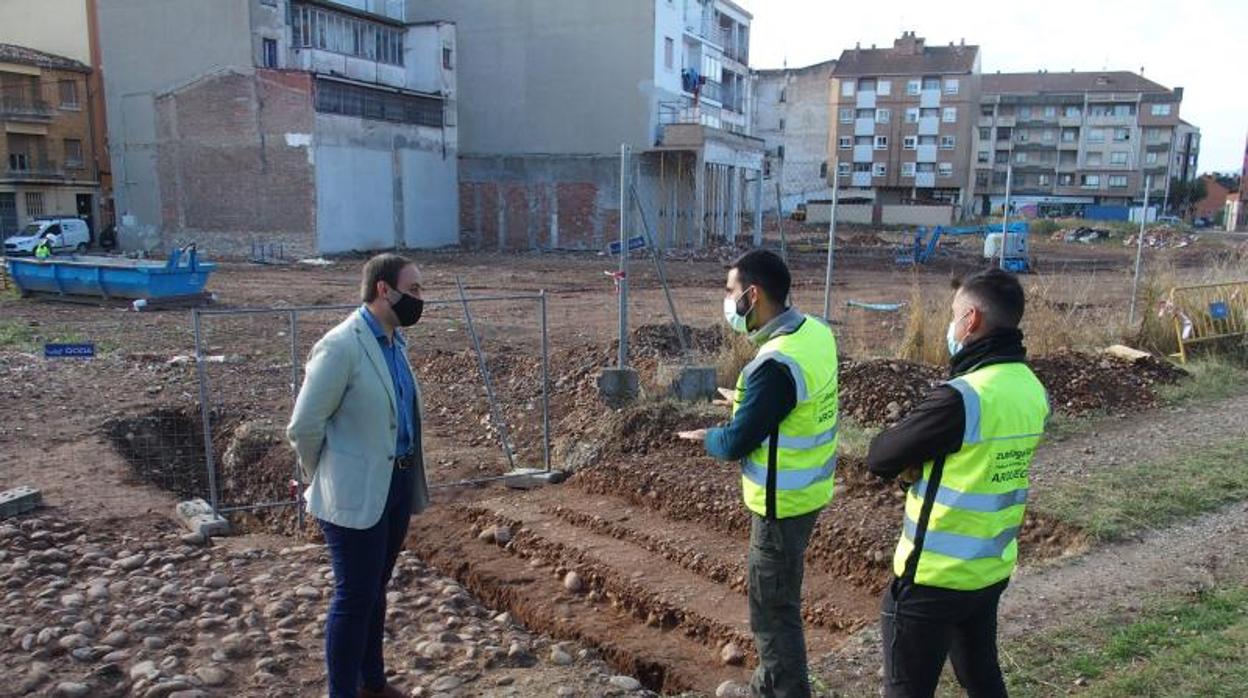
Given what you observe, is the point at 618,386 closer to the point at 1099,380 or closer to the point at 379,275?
the point at 379,275

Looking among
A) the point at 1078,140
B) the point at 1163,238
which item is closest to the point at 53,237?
the point at 1163,238

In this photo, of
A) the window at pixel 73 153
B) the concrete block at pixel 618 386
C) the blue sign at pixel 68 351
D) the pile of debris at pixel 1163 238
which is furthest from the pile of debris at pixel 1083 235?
the blue sign at pixel 68 351

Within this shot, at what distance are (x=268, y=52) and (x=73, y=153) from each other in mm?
18744

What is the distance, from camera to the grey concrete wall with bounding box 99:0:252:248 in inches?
1372

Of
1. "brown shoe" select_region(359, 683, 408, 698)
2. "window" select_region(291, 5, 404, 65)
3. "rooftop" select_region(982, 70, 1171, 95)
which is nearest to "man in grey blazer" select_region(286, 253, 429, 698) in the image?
"brown shoe" select_region(359, 683, 408, 698)

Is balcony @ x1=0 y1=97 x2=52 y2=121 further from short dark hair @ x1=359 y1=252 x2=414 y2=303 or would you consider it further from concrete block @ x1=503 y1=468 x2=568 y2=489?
short dark hair @ x1=359 y1=252 x2=414 y2=303

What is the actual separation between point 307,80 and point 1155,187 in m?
82.6

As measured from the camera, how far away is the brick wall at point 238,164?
113 ft

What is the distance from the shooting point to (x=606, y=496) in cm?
785

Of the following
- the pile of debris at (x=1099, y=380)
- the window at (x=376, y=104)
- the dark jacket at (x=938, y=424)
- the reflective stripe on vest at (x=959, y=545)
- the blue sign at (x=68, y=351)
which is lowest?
the pile of debris at (x=1099, y=380)

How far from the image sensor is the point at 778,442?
366 centimetres

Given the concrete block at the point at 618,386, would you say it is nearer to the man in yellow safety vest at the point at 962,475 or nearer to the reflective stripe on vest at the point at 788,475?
the reflective stripe on vest at the point at 788,475

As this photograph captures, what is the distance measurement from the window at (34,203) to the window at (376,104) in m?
20.1

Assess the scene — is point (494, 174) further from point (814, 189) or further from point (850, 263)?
point (814, 189)
